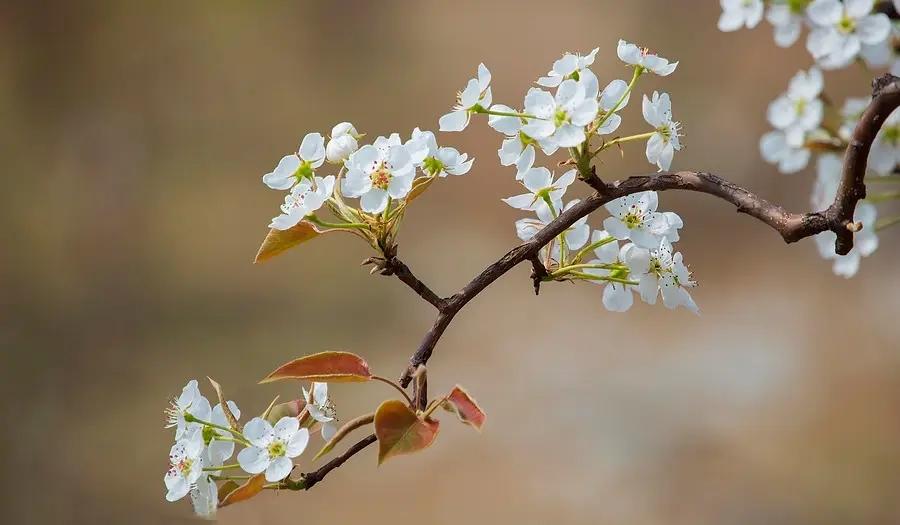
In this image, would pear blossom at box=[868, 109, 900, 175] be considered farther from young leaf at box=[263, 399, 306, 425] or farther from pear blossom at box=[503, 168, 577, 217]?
young leaf at box=[263, 399, 306, 425]

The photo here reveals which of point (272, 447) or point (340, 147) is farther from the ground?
point (340, 147)

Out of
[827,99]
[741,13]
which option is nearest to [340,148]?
[741,13]

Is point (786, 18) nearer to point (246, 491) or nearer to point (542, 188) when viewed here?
point (542, 188)

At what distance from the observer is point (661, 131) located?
1.52 ft

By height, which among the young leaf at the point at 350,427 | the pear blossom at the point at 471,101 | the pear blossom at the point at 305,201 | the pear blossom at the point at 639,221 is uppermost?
the pear blossom at the point at 471,101

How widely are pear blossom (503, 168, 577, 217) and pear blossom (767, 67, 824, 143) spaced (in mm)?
188

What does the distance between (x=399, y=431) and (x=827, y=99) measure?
352 millimetres

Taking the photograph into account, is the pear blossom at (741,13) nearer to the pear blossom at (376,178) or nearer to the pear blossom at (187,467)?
the pear blossom at (376,178)

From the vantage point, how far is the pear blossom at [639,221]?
0.46 m

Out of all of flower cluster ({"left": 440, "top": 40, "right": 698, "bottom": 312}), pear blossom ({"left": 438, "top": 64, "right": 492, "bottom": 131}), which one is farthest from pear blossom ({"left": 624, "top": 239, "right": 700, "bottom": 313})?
pear blossom ({"left": 438, "top": 64, "right": 492, "bottom": 131})

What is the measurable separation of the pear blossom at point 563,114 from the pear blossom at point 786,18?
0.33ft

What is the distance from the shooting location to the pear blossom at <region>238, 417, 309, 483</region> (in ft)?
1.40

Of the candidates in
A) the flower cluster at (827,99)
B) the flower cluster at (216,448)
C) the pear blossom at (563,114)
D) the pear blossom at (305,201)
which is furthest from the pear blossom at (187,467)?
the flower cluster at (827,99)

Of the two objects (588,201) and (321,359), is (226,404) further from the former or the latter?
(588,201)
